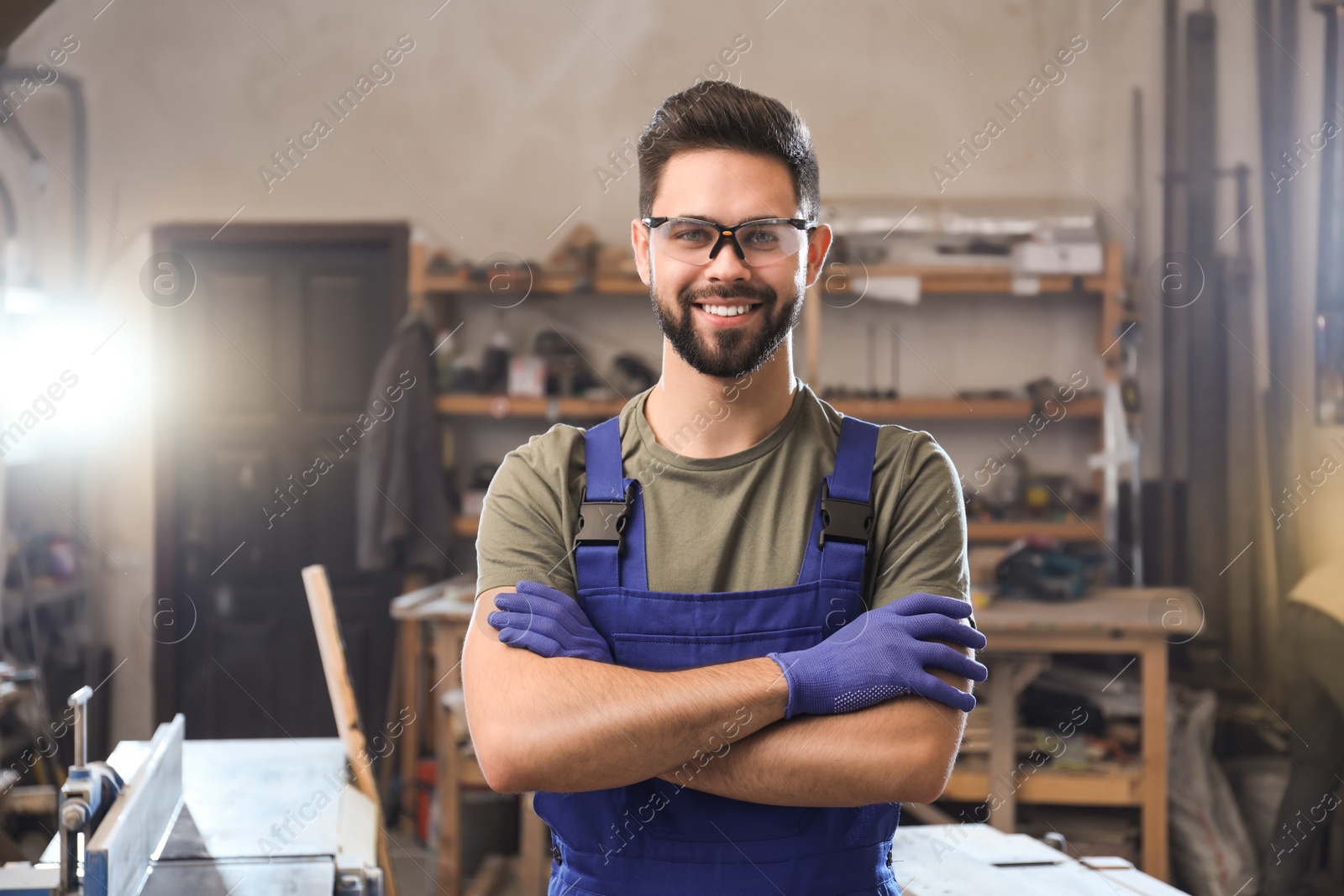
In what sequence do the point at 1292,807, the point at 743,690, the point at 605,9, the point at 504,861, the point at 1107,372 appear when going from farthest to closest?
the point at 605,9
the point at 1107,372
the point at 504,861
the point at 1292,807
the point at 743,690

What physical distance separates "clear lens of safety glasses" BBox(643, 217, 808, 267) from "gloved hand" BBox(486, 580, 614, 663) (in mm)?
425

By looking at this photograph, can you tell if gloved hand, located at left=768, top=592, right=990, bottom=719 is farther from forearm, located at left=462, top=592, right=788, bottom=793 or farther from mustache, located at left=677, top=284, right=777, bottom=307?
mustache, located at left=677, top=284, right=777, bottom=307

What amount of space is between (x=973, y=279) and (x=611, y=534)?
303 cm

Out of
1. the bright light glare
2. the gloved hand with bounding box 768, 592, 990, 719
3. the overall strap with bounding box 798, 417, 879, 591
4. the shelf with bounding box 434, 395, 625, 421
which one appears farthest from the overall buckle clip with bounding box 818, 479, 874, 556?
the bright light glare

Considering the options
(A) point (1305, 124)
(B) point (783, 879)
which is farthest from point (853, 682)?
(A) point (1305, 124)

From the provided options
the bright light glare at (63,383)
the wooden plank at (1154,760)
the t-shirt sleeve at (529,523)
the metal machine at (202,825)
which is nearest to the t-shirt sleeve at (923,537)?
the t-shirt sleeve at (529,523)

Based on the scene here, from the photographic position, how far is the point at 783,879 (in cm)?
117

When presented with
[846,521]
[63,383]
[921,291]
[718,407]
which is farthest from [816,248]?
[63,383]

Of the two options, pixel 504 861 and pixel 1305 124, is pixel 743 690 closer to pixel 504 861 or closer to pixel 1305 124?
pixel 504 861

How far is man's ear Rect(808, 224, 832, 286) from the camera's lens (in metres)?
1.30

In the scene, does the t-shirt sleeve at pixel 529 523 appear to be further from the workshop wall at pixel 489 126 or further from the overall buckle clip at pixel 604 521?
Result: the workshop wall at pixel 489 126

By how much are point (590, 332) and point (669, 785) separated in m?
3.32

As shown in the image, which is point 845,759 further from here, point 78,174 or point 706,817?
point 78,174

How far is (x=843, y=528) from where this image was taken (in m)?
1.22
